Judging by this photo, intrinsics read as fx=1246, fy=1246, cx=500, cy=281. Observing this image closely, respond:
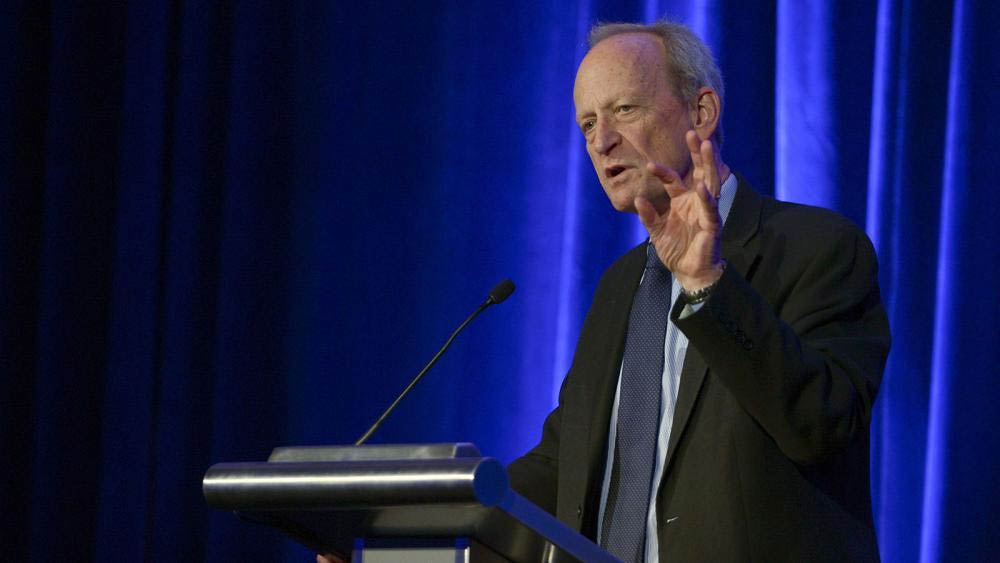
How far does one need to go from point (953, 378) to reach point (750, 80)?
3.13ft

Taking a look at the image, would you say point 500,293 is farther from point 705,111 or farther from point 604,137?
point 705,111

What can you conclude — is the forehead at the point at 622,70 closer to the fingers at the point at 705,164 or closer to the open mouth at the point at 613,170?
the open mouth at the point at 613,170

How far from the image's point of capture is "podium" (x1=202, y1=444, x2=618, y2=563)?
1192mm

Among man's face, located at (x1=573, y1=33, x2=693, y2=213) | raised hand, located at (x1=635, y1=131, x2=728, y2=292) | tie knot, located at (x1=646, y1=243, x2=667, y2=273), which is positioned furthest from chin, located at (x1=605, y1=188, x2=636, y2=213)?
raised hand, located at (x1=635, y1=131, x2=728, y2=292)

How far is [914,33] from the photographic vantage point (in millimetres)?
3305

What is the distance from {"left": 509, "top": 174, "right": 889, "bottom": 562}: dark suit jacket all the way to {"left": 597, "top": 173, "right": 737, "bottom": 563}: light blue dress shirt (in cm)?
2

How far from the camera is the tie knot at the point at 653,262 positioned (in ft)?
7.77

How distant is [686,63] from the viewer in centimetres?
246

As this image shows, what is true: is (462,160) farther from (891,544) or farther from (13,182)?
(891,544)

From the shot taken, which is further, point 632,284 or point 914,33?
point 914,33

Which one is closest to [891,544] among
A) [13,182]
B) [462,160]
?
[462,160]

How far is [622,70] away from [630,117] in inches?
4.1

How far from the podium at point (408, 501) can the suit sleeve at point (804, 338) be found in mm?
→ 448

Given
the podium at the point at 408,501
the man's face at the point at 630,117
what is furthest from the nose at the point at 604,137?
the podium at the point at 408,501
